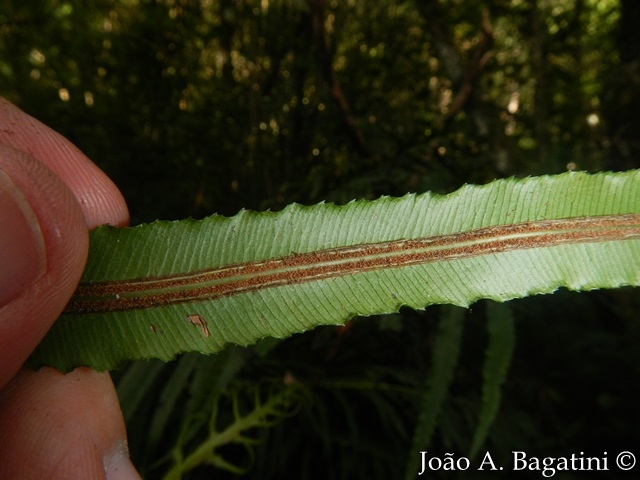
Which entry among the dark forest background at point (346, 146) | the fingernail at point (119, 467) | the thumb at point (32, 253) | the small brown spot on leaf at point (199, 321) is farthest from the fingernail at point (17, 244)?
the dark forest background at point (346, 146)

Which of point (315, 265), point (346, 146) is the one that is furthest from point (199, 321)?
point (346, 146)

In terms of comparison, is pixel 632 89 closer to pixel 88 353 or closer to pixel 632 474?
pixel 632 474

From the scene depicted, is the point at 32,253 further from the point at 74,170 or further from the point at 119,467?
the point at 119,467

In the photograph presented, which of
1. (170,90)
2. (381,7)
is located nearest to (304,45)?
(170,90)

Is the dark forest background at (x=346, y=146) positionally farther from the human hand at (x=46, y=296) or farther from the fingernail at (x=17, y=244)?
the fingernail at (x=17, y=244)

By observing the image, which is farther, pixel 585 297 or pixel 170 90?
pixel 170 90

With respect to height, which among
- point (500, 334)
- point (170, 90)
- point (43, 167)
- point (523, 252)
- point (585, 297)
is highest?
point (170, 90)
